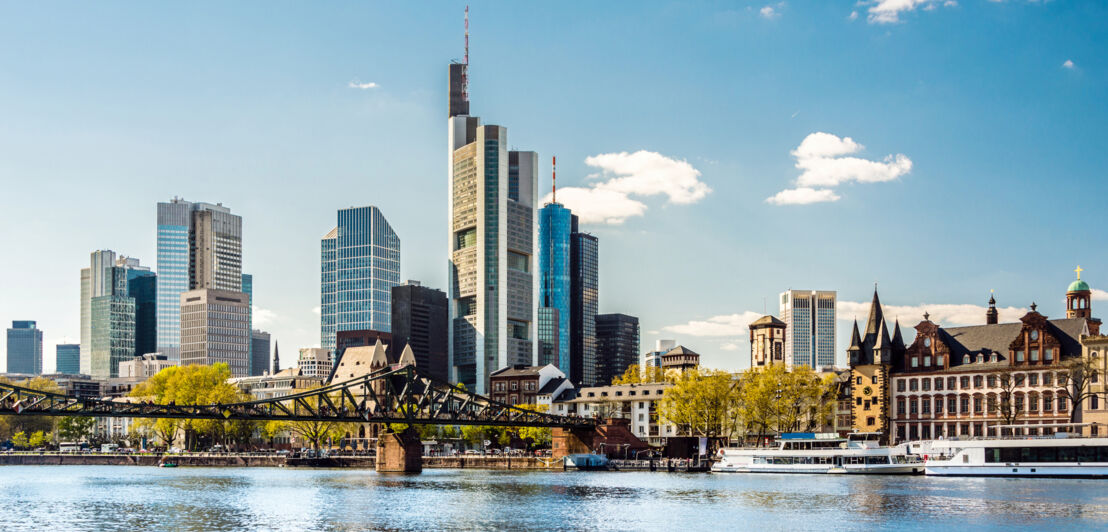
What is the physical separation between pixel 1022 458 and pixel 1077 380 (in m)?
28.7

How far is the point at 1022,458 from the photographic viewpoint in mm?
125438

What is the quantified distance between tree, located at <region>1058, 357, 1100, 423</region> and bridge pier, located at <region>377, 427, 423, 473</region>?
77746mm

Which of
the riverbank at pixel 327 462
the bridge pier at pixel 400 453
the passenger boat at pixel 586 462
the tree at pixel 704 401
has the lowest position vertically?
the riverbank at pixel 327 462

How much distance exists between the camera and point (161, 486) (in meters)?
121

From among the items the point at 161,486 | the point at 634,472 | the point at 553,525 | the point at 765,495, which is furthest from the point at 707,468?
the point at 553,525

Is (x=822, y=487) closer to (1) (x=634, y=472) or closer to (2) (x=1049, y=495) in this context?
(2) (x=1049, y=495)

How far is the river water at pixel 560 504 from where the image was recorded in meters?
77.1

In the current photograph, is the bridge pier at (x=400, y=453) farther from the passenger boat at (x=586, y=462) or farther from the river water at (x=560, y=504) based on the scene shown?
the passenger boat at (x=586, y=462)

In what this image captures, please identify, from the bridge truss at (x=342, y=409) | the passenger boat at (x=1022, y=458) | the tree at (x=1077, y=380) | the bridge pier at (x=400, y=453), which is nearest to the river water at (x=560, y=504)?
the passenger boat at (x=1022, y=458)

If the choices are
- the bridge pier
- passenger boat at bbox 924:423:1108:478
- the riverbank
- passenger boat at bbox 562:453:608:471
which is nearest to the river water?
passenger boat at bbox 924:423:1108:478

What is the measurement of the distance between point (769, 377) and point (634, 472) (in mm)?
24259

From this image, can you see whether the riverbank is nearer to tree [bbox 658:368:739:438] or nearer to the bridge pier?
the bridge pier

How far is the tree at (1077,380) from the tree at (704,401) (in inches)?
1612

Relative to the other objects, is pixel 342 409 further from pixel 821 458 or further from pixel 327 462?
pixel 821 458
